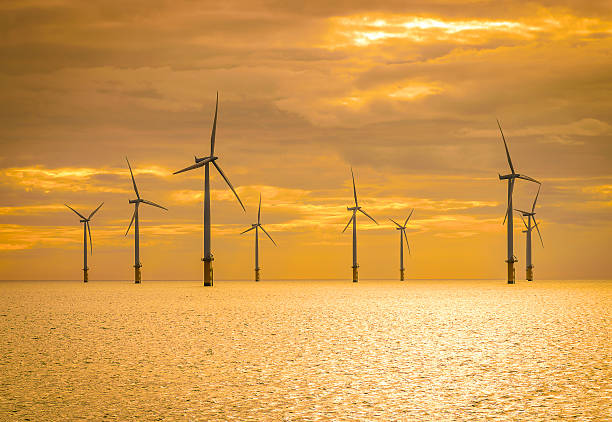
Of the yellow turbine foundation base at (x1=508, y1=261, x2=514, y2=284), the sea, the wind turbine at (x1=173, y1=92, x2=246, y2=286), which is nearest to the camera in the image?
the sea

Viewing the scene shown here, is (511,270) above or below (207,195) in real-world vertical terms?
below

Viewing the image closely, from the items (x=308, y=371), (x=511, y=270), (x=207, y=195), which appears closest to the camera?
(x=308, y=371)

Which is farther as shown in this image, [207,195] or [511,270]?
[511,270]

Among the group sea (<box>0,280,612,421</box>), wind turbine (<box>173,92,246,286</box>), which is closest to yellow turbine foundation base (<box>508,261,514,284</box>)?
wind turbine (<box>173,92,246,286</box>)

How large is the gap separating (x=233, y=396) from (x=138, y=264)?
378ft

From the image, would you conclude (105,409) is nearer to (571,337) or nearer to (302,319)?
(571,337)

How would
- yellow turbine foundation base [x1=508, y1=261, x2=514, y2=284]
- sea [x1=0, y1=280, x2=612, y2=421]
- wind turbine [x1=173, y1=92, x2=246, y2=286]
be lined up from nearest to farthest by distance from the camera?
sea [x1=0, y1=280, x2=612, y2=421] < wind turbine [x1=173, y1=92, x2=246, y2=286] < yellow turbine foundation base [x1=508, y1=261, x2=514, y2=284]

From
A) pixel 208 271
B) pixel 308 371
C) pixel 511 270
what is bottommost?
pixel 511 270

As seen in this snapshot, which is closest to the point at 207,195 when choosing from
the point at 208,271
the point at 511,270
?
the point at 208,271

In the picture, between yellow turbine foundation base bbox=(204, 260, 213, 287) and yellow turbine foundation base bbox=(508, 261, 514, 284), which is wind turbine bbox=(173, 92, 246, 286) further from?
yellow turbine foundation base bbox=(508, 261, 514, 284)

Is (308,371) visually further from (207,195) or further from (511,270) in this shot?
(511,270)

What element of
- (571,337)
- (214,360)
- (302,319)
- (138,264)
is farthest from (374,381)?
(138,264)

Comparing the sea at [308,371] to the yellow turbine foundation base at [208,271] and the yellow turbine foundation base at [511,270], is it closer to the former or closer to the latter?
the yellow turbine foundation base at [208,271]

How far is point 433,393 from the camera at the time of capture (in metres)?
15.7
